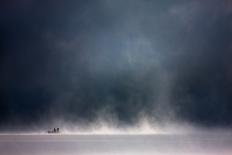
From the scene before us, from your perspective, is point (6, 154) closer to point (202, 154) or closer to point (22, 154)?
point (22, 154)

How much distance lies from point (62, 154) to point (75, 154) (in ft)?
16.7

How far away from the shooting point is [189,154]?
463ft

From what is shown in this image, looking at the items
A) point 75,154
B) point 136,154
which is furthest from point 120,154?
point 75,154

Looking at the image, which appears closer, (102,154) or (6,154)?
(6,154)

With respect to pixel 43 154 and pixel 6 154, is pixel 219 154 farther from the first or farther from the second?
pixel 6 154

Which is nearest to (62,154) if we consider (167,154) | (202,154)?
(167,154)

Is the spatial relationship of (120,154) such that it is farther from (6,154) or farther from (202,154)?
(6,154)

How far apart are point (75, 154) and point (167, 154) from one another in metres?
28.2

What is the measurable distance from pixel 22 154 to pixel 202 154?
53114mm

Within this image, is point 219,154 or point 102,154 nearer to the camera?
point 219,154

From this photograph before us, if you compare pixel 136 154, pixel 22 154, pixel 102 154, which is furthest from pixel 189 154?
pixel 22 154

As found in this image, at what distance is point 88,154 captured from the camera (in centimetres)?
14450

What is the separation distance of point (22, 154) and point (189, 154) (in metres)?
49.2

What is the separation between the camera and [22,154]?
14050 centimetres
